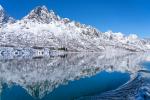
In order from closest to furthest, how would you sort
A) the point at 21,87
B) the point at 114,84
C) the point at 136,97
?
the point at 136,97 → the point at 21,87 → the point at 114,84

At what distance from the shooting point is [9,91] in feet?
249

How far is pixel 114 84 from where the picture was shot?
291 ft

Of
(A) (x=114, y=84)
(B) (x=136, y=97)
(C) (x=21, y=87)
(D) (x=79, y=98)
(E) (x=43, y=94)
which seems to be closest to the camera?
(B) (x=136, y=97)

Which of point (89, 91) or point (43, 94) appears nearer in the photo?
point (43, 94)

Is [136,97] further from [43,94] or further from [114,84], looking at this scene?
[114,84]

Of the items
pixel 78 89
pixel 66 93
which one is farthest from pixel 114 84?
pixel 66 93

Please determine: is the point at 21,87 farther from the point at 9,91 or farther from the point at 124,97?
the point at 124,97

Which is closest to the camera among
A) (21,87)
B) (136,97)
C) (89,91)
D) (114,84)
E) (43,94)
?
(136,97)

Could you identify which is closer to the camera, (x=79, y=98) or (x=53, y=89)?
(x=79, y=98)

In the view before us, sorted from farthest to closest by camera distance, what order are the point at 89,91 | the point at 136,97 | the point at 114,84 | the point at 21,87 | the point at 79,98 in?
the point at 114,84
the point at 21,87
the point at 89,91
the point at 79,98
the point at 136,97

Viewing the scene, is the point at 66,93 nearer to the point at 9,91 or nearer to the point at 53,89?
the point at 53,89

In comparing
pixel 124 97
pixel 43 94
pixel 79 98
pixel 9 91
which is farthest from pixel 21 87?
pixel 124 97

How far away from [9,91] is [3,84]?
46.0ft

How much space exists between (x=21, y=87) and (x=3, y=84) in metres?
9.41
